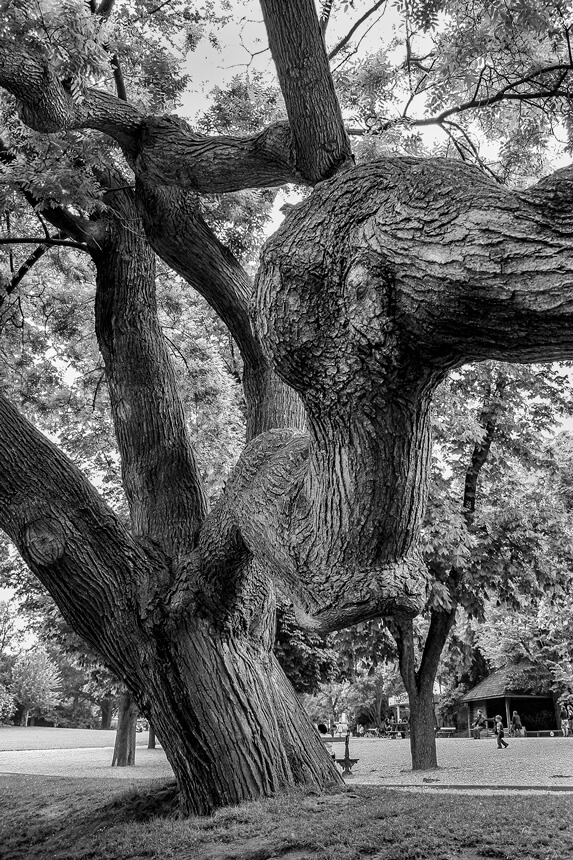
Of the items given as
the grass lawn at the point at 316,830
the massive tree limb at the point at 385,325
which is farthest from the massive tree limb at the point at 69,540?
the massive tree limb at the point at 385,325

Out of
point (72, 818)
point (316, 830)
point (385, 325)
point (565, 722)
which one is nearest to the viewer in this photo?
point (385, 325)

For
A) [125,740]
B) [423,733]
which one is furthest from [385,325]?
[125,740]

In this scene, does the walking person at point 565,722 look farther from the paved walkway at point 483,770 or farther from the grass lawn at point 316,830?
the grass lawn at point 316,830

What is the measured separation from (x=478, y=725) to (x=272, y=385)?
37.7 metres

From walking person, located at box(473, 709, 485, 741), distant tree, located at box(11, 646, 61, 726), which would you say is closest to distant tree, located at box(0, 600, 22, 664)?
distant tree, located at box(11, 646, 61, 726)

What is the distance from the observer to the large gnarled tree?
3266mm

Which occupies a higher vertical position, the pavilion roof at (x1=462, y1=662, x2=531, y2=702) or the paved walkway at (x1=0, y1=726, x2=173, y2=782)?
the pavilion roof at (x1=462, y1=662, x2=531, y2=702)

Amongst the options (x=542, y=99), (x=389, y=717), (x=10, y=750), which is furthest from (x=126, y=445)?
(x=389, y=717)

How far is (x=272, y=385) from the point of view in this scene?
7137mm

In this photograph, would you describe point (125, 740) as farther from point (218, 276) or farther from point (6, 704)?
point (6, 704)

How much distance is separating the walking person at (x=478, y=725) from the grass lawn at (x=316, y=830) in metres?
32.5

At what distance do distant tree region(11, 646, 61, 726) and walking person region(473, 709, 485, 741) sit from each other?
37217 mm

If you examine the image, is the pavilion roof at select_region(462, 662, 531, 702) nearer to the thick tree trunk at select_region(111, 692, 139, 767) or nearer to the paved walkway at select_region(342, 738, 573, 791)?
the paved walkway at select_region(342, 738, 573, 791)

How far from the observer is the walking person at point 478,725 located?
3634 cm
